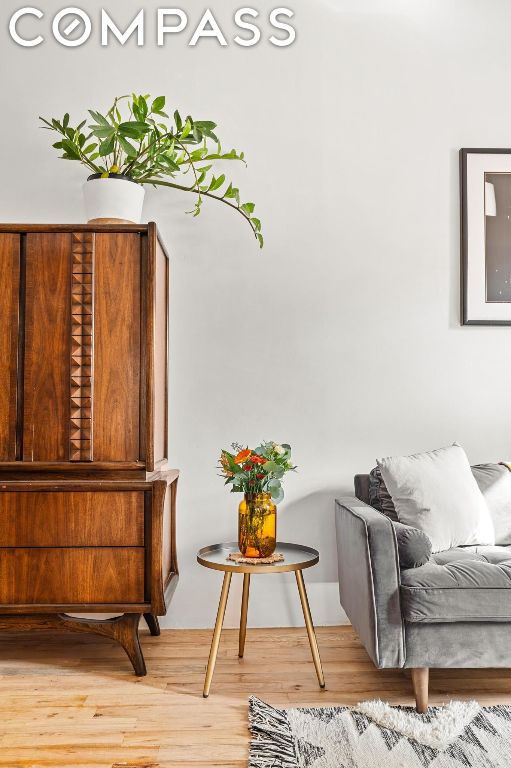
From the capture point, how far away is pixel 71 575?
7.32 feet

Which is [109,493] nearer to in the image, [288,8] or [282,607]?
[282,607]

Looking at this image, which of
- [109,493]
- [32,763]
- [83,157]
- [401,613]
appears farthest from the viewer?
[83,157]

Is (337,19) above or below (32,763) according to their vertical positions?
above

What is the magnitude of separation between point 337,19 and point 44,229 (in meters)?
1.77

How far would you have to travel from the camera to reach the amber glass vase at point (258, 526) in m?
2.22

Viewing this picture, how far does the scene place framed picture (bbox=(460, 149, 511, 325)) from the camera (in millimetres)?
2932

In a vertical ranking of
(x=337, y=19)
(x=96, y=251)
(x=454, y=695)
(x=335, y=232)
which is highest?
(x=337, y=19)

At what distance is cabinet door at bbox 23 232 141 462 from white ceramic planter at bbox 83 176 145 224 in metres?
0.18

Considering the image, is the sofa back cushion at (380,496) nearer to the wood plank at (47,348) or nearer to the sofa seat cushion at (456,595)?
the sofa seat cushion at (456,595)

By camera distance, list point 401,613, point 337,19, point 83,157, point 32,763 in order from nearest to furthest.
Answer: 1. point 32,763
2. point 401,613
3. point 83,157
4. point 337,19

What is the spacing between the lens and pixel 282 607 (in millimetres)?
2805

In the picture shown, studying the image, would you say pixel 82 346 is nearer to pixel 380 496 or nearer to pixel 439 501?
pixel 380 496

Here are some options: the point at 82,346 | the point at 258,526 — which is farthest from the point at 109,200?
the point at 258,526

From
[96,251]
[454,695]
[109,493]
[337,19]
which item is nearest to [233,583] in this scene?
[109,493]
